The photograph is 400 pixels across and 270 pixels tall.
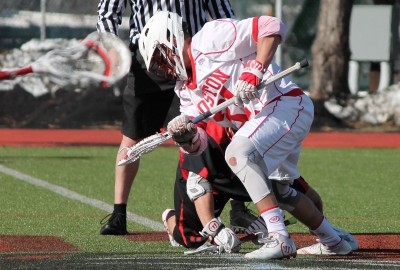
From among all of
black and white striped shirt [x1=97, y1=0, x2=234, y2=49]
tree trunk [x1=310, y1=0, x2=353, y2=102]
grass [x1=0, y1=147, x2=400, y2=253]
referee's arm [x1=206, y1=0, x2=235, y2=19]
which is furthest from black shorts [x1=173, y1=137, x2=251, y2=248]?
tree trunk [x1=310, y1=0, x2=353, y2=102]

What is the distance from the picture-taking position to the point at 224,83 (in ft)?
20.2

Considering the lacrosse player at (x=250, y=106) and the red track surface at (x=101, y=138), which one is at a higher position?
the lacrosse player at (x=250, y=106)

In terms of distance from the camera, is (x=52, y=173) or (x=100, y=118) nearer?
(x=52, y=173)

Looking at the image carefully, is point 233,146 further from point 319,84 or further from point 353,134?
point 319,84

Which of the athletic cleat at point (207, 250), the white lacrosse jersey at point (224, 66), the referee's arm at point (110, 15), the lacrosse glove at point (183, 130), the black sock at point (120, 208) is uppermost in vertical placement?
the white lacrosse jersey at point (224, 66)

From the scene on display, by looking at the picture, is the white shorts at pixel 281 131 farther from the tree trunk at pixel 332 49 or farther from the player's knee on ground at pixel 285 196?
the tree trunk at pixel 332 49

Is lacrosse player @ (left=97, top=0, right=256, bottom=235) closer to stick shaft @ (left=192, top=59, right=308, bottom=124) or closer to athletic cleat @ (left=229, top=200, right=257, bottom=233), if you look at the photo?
athletic cleat @ (left=229, top=200, right=257, bottom=233)

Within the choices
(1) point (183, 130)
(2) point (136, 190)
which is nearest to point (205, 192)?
(1) point (183, 130)

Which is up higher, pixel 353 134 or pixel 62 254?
pixel 62 254

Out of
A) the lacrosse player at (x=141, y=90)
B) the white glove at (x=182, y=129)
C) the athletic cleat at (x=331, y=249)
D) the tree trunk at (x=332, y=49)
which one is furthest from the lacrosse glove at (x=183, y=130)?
the tree trunk at (x=332, y=49)

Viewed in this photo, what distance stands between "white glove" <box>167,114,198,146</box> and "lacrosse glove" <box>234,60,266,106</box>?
1.11 feet

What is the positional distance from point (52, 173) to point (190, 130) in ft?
17.9

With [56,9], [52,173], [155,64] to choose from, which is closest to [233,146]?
[155,64]

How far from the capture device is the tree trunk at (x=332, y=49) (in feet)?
64.8
